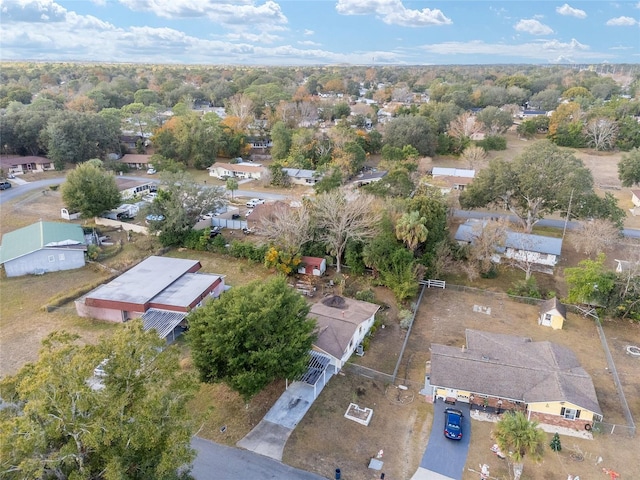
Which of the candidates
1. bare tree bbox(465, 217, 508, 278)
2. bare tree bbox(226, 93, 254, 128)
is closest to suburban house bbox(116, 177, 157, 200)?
bare tree bbox(226, 93, 254, 128)

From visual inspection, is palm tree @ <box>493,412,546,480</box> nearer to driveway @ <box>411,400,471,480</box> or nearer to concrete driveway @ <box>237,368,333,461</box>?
driveway @ <box>411,400,471,480</box>

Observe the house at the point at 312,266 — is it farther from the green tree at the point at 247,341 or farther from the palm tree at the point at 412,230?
the green tree at the point at 247,341

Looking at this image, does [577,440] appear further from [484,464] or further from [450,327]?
[450,327]

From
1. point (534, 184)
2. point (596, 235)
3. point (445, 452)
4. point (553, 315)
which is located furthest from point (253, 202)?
point (445, 452)

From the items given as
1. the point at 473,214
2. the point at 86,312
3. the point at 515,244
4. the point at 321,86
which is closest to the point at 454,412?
the point at 515,244

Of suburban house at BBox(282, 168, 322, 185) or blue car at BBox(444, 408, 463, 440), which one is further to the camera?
suburban house at BBox(282, 168, 322, 185)

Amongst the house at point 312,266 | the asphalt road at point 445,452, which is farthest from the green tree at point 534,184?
the asphalt road at point 445,452
